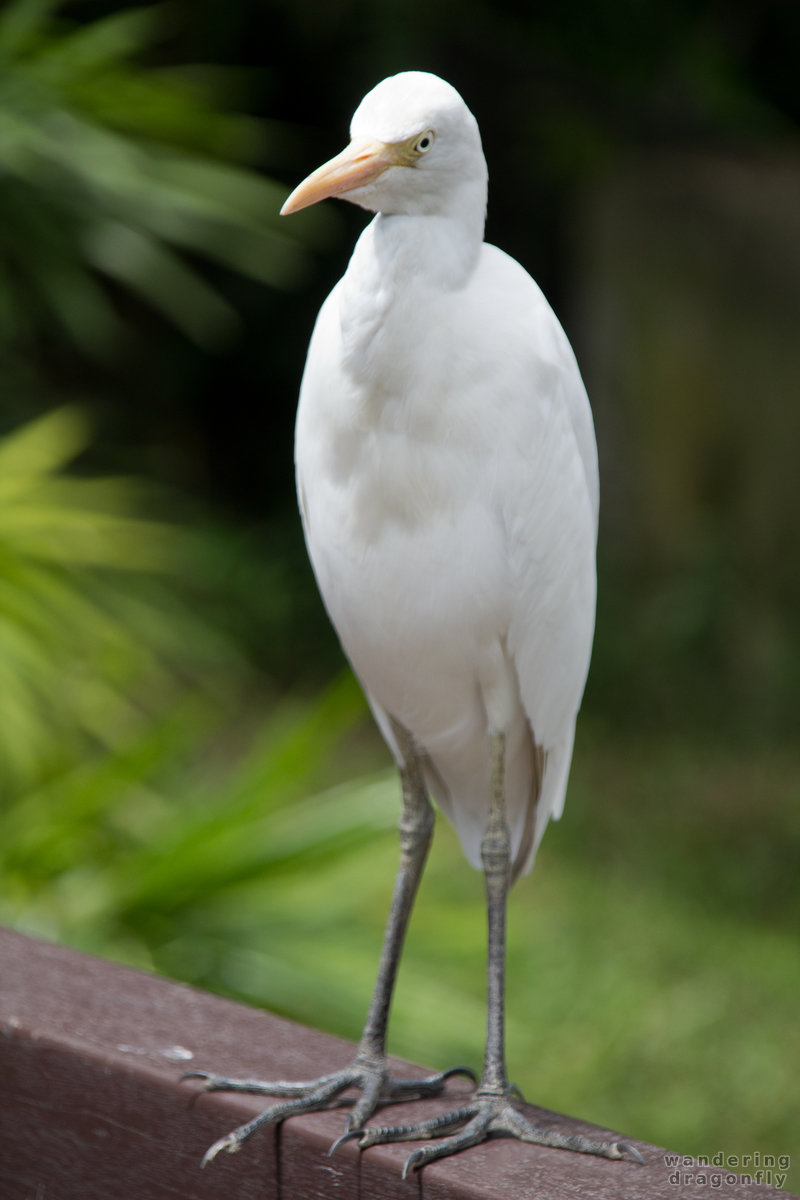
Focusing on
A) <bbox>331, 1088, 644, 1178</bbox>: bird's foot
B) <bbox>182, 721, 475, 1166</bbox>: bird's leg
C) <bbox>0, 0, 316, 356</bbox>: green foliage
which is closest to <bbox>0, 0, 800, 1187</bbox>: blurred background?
<bbox>0, 0, 316, 356</bbox>: green foliage

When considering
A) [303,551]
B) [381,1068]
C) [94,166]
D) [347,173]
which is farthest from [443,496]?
[303,551]

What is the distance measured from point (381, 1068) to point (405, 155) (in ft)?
1.96

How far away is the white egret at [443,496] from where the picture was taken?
0.81m

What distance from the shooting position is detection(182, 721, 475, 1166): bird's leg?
903 millimetres

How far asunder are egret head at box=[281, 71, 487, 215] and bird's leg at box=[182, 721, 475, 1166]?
37 centimetres

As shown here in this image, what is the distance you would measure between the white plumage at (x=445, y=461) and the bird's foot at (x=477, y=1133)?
0.25 m

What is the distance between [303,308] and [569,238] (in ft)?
2.64

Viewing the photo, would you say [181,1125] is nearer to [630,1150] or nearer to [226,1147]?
[226,1147]

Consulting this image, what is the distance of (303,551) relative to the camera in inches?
156

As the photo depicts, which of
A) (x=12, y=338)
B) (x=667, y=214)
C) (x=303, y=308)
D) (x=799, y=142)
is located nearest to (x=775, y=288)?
(x=667, y=214)

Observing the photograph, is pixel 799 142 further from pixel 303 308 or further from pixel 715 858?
pixel 715 858

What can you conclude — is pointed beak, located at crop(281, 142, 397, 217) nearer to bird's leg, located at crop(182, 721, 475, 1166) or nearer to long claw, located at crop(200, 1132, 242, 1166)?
bird's leg, located at crop(182, 721, 475, 1166)

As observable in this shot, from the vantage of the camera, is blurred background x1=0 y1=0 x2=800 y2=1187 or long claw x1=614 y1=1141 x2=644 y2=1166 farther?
blurred background x1=0 y1=0 x2=800 y2=1187

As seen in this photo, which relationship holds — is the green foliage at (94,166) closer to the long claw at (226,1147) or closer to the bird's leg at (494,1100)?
the bird's leg at (494,1100)
